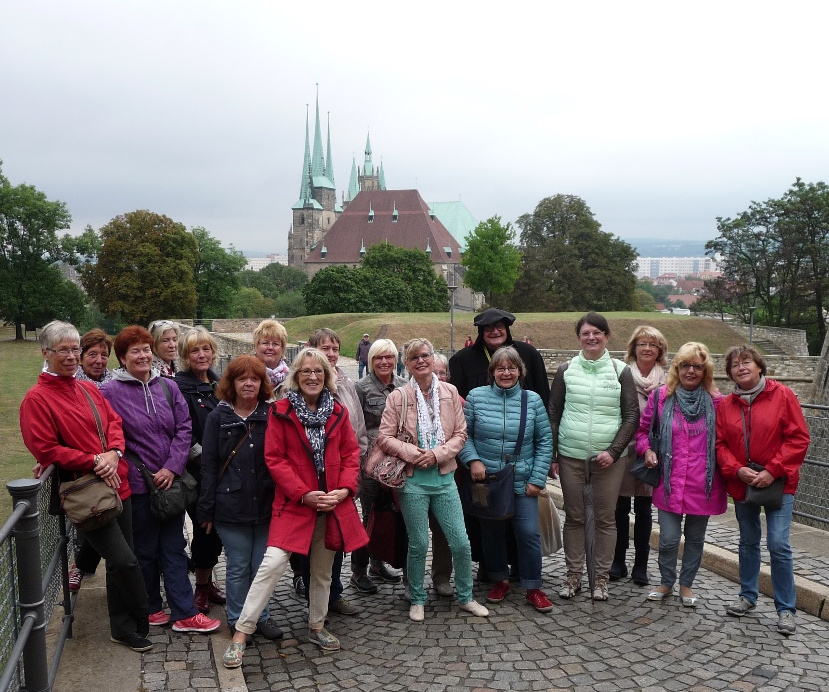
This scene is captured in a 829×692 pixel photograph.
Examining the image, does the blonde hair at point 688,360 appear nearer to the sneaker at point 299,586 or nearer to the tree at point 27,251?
the sneaker at point 299,586

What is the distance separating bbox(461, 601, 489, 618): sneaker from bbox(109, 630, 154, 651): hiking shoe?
208cm

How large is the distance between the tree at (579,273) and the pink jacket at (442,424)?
59.4m

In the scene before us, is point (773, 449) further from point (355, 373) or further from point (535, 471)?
point (355, 373)

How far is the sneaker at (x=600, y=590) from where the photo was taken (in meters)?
5.32

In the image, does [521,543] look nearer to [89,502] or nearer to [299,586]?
[299,586]

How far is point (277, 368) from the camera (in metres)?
5.64

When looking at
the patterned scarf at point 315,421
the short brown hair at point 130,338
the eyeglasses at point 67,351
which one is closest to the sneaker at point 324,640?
the patterned scarf at point 315,421

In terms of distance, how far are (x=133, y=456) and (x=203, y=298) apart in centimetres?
6030

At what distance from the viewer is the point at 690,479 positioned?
5176mm

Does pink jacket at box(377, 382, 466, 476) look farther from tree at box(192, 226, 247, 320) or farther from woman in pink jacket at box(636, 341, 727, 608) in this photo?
tree at box(192, 226, 247, 320)

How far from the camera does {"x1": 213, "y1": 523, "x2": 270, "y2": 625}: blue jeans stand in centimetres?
454

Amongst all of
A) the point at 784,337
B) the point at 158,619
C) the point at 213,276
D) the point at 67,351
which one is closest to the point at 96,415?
the point at 67,351

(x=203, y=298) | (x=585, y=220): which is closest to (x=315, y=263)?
(x=203, y=298)

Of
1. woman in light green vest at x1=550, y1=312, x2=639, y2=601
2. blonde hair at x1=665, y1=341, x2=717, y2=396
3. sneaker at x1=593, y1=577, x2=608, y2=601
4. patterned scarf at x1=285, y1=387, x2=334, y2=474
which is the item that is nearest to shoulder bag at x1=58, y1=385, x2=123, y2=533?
patterned scarf at x1=285, y1=387, x2=334, y2=474
